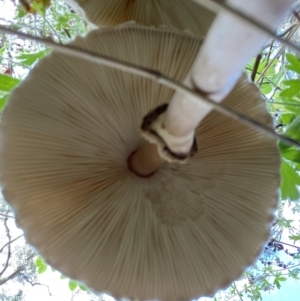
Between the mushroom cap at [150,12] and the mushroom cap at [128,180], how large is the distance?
16 cm

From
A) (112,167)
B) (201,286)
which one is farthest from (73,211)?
(201,286)

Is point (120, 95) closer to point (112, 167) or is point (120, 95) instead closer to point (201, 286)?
point (112, 167)

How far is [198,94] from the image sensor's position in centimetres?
50

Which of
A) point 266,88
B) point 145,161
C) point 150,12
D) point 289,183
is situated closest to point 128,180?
point 145,161

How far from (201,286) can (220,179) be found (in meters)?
0.17

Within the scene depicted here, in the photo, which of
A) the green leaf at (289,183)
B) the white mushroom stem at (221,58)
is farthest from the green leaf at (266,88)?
the white mushroom stem at (221,58)

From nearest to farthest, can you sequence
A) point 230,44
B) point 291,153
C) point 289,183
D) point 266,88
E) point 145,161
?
1. point 230,44
2. point 145,161
3. point 291,153
4. point 289,183
5. point 266,88

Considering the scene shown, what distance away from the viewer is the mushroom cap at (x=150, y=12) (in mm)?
868

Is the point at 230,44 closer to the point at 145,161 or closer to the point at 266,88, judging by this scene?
the point at 145,161

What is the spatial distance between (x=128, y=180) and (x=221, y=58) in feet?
1.25

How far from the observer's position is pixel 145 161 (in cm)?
81

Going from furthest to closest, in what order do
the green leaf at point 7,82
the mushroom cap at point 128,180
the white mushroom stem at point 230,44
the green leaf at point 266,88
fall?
the green leaf at point 266,88 → the green leaf at point 7,82 → the mushroom cap at point 128,180 → the white mushroom stem at point 230,44

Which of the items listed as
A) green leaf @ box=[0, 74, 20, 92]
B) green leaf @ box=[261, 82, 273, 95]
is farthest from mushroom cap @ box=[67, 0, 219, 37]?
green leaf @ box=[261, 82, 273, 95]

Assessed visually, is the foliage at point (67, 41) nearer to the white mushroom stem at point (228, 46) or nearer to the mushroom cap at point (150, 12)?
the mushroom cap at point (150, 12)
